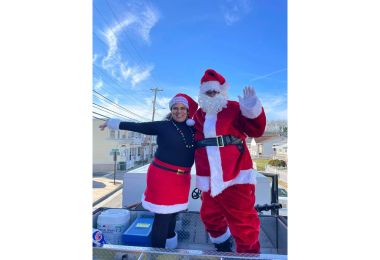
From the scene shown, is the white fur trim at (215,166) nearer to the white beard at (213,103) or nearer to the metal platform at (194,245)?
the white beard at (213,103)

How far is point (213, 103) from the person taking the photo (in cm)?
96

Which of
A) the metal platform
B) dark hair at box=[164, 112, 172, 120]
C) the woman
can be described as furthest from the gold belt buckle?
the metal platform

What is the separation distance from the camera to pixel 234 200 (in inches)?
35.7

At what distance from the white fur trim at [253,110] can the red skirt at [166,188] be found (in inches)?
13.6

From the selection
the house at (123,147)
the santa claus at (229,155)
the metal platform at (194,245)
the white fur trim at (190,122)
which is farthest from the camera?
the house at (123,147)

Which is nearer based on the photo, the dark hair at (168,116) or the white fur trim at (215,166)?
the white fur trim at (215,166)

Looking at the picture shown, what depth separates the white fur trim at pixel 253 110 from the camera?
84 cm

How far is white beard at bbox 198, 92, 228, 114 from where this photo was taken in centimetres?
96

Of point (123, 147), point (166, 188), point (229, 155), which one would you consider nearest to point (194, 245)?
point (166, 188)

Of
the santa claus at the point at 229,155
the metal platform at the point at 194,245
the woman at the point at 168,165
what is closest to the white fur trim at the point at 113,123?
the woman at the point at 168,165
